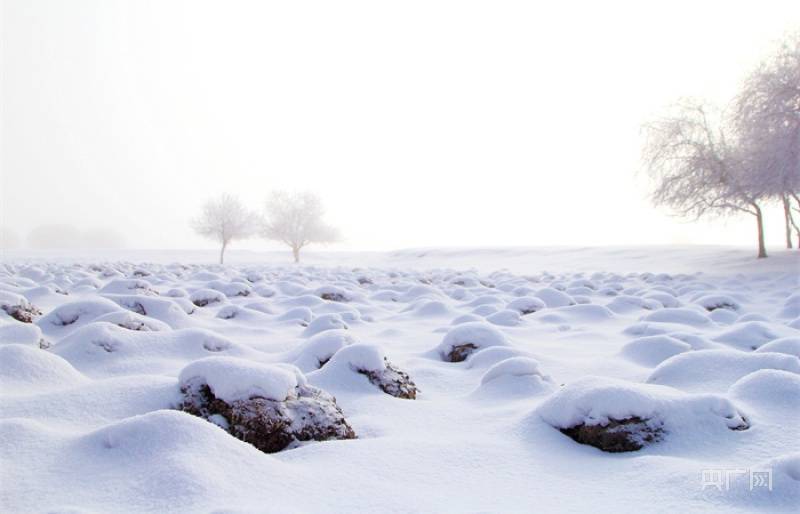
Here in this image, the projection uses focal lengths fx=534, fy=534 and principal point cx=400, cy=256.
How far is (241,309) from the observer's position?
14.7ft

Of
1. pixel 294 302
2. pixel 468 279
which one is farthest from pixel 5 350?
pixel 468 279

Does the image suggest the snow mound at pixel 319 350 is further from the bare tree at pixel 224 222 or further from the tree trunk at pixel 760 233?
the bare tree at pixel 224 222

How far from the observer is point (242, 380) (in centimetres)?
191

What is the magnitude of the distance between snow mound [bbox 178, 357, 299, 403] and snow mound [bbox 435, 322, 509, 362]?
1.35m

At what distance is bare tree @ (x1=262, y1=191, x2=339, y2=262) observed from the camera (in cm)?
3738

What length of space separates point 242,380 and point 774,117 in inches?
560

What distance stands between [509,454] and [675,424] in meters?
0.61

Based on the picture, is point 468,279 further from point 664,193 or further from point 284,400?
point 664,193

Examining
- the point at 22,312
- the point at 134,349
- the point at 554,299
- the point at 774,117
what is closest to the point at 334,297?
the point at 554,299

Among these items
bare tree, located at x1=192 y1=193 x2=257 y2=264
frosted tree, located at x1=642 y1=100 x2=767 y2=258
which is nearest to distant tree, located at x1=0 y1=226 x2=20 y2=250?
bare tree, located at x1=192 y1=193 x2=257 y2=264

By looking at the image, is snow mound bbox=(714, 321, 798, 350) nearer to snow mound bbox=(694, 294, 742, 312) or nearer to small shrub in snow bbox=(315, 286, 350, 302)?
snow mound bbox=(694, 294, 742, 312)

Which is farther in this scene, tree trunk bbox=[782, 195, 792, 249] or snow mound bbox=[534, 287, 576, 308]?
tree trunk bbox=[782, 195, 792, 249]

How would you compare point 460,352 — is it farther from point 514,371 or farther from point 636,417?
point 636,417

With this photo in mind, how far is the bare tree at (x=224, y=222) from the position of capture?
34.6 metres
